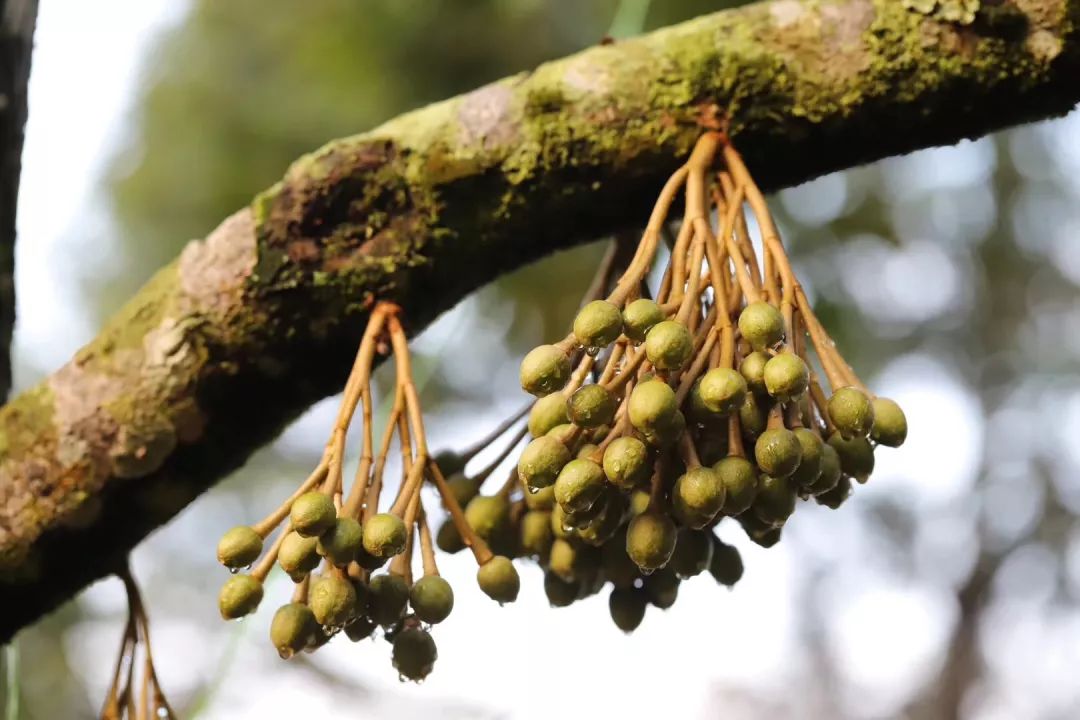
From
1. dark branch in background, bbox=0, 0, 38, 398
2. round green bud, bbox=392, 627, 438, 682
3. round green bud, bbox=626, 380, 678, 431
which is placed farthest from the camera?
dark branch in background, bbox=0, 0, 38, 398

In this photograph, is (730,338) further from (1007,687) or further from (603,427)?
(1007,687)

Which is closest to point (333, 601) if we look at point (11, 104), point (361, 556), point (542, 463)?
point (361, 556)

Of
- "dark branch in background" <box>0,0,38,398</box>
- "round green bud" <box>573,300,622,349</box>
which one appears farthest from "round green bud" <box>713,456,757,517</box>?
"dark branch in background" <box>0,0,38,398</box>

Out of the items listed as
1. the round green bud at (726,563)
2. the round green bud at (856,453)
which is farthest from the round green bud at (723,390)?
the round green bud at (726,563)

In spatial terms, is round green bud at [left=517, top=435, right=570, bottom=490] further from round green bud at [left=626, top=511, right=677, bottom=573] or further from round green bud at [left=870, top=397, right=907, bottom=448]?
round green bud at [left=870, top=397, right=907, bottom=448]

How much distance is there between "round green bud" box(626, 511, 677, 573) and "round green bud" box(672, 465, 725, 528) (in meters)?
0.02

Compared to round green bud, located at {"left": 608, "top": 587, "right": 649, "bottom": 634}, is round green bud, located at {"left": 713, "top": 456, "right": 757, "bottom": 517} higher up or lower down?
higher up

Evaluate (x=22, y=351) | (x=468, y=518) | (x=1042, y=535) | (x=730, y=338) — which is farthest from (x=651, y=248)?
(x=1042, y=535)

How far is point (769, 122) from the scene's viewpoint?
699 millimetres

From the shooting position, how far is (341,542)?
0.56m

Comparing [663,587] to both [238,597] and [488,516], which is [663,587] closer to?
[488,516]

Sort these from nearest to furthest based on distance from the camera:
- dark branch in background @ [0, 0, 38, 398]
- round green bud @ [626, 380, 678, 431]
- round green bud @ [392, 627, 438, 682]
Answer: round green bud @ [626, 380, 678, 431] → round green bud @ [392, 627, 438, 682] → dark branch in background @ [0, 0, 38, 398]

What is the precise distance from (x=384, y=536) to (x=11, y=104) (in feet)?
2.55

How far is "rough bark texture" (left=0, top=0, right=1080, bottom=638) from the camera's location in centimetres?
68
